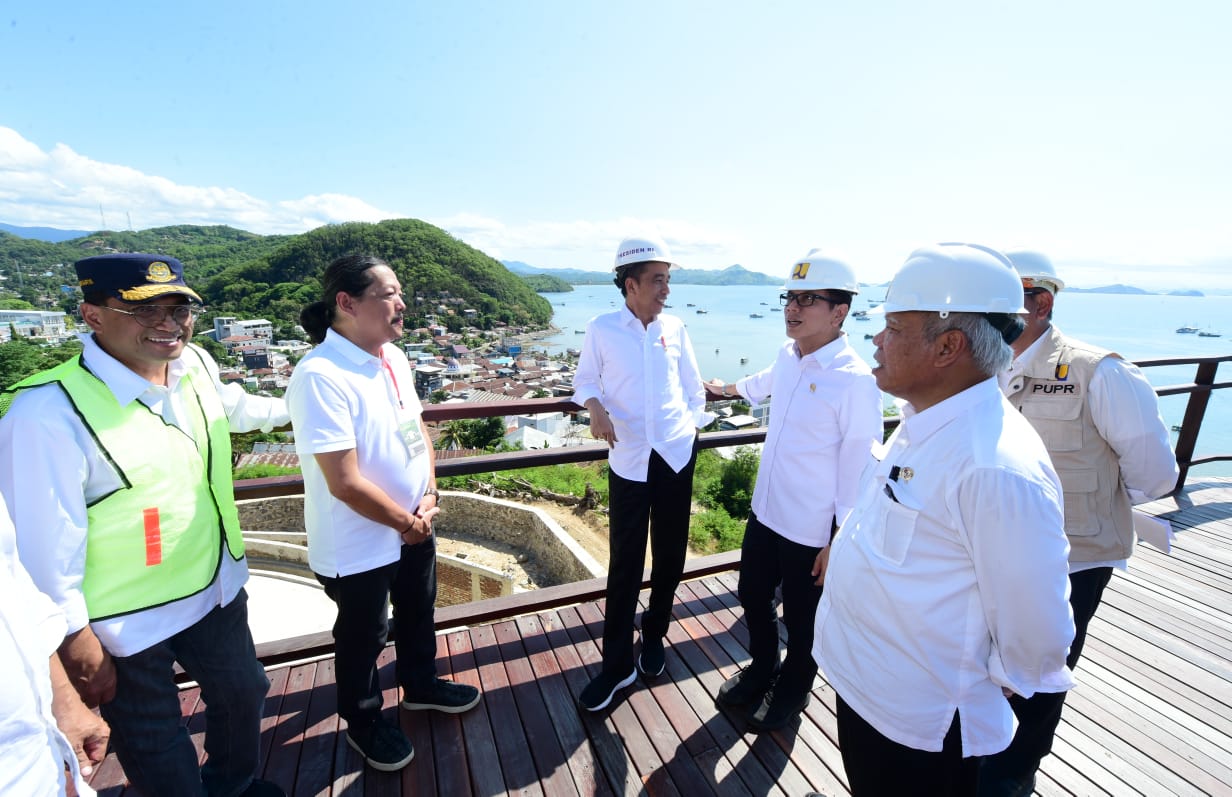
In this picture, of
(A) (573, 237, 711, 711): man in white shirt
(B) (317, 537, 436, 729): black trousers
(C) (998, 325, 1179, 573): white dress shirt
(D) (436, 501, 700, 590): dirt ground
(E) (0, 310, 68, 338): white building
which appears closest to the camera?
(C) (998, 325, 1179, 573): white dress shirt

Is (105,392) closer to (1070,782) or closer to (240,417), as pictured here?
(240,417)

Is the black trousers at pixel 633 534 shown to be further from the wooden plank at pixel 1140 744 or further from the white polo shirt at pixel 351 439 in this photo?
the wooden plank at pixel 1140 744

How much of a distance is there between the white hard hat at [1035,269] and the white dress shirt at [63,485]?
2610 mm

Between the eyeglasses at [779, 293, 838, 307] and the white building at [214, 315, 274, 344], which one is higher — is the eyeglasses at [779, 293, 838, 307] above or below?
above

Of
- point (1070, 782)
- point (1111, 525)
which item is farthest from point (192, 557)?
point (1070, 782)

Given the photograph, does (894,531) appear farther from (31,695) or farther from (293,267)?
(293,267)

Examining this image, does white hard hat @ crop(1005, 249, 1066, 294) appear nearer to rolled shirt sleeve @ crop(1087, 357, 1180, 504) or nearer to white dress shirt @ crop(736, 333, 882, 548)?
rolled shirt sleeve @ crop(1087, 357, 1180, 504)

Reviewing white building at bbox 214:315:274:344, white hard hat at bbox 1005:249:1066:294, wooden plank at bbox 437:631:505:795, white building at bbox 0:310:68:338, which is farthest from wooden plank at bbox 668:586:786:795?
white building at bbox 214:315:274:344

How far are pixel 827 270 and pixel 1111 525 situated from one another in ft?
4.03

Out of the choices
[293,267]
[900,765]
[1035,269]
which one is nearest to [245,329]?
[293,267]

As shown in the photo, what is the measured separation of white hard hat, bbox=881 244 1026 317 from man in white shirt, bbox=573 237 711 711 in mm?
1141

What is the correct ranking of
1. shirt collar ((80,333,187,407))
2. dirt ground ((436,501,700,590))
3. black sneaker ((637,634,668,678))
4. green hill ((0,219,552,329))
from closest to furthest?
shirt collar ((80,333,187,407)) → black sneaker ((637,634,668,678)) → dirt ground ((436,501,700,590)) → green hill ((0,219,552,329))

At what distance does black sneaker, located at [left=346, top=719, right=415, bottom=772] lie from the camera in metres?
1.90

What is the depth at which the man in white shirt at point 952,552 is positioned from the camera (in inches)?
39.8
